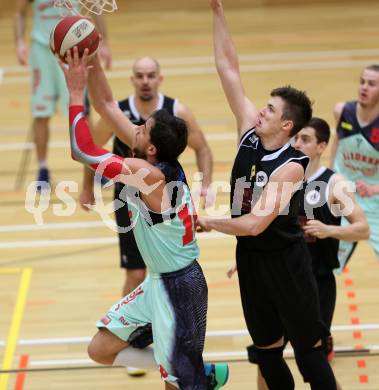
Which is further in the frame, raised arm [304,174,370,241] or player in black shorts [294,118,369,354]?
player in black shorts [294,118,369,354]

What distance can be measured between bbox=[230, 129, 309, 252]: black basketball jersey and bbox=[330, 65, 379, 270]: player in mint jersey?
1739 millimetres

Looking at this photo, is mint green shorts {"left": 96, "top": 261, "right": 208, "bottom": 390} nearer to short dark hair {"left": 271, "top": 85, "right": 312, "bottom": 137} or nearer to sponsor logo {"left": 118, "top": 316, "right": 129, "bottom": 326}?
sponsor logo {"left": 118, "top": 316, "right": 129, "bottom": 326}

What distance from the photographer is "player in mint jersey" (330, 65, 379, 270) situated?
6.64 m

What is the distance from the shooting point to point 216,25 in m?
5.28

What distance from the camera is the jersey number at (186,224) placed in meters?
4.86

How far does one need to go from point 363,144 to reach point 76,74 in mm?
2705

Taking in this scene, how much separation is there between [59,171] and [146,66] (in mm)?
3394

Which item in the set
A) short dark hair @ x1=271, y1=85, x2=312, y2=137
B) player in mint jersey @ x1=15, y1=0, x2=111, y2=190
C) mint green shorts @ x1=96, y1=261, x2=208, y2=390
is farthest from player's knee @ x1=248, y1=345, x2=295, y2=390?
player in mint jersey @ x1=15, y1=0, x2=111, y2=190

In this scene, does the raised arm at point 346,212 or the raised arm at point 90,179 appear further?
the raised arm at point 90,179

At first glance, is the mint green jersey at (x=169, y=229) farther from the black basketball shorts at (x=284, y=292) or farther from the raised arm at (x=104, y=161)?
the black basketball shorts at (x=284, y=292)

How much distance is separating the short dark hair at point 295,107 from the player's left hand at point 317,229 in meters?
0.60

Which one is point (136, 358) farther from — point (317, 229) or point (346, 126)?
point (346, 126)

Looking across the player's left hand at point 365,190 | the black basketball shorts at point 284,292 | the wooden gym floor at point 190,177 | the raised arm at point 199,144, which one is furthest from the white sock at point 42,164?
the black basketball shorts at point 284,292

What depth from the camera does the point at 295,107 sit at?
4.89 meters
